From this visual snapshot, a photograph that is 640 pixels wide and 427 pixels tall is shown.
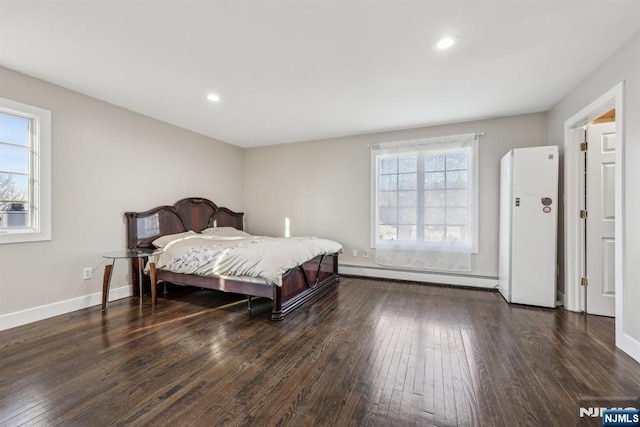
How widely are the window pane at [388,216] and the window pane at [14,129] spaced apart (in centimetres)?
437

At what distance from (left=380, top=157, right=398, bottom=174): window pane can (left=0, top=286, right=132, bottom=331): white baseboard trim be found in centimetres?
407

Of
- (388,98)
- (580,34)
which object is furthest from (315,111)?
(580,34)

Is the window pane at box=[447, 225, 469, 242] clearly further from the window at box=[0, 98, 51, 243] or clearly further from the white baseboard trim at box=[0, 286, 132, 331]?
the window at box=[0, 98, 51, 243]

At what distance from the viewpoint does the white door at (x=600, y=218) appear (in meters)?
2.75

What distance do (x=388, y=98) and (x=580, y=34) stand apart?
1.60 m

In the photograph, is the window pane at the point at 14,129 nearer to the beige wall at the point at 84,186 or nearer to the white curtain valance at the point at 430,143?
the beige wall at the point at 84,186

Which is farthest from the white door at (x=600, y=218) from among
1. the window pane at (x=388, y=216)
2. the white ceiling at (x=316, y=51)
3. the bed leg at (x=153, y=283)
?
the bed leg at (x=153, y=283)

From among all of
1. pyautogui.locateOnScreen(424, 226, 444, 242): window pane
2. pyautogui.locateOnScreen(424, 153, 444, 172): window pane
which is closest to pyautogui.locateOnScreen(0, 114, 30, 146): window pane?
pyautogui.locateOnScreen(424, 153, 444, 172): window pane

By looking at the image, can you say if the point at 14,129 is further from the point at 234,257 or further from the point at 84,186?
the point at 234,257

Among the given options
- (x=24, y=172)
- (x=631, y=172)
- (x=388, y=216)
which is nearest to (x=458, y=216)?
(x=388, y=216)

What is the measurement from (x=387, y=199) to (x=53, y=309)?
4.37 metres

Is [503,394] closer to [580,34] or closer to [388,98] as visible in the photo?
[580,34]

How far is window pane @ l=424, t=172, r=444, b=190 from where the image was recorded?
3977 mm
